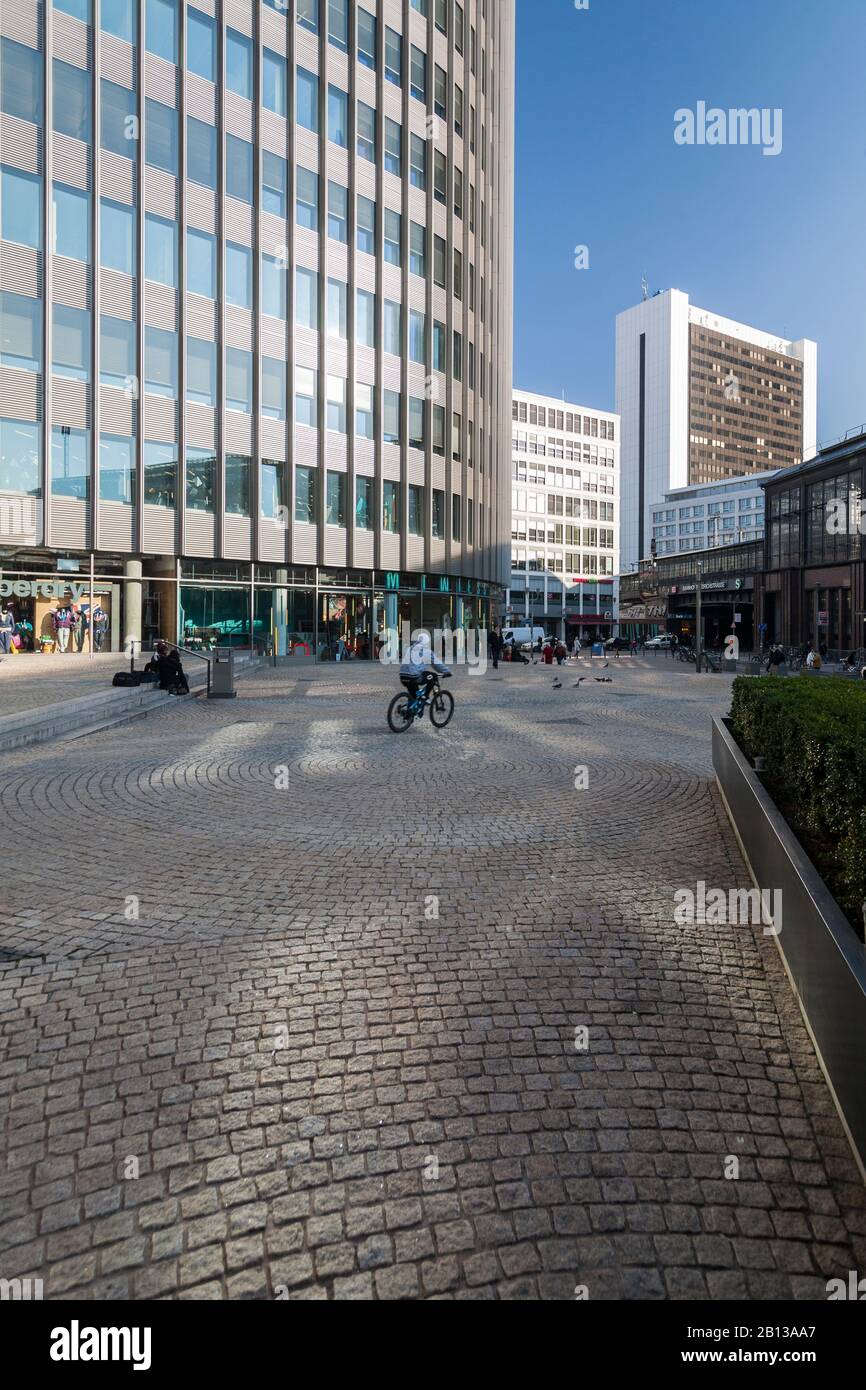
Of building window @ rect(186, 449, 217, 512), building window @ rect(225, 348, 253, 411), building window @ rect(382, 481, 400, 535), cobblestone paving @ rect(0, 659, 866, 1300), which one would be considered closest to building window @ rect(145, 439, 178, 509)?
building window @ rect(186, 449, 217, 512)

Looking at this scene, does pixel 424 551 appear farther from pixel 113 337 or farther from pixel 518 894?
pixel 518 894

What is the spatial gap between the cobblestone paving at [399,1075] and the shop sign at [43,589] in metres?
26.6

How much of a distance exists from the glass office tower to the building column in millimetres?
86

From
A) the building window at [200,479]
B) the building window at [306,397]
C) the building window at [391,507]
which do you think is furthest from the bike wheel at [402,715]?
the building window at [391,507]

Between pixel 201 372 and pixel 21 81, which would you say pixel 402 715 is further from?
pixel 21 81

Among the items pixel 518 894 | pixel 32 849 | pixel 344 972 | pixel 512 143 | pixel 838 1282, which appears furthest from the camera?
pixel 512 143

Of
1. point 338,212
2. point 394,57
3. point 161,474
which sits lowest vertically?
point 161,474

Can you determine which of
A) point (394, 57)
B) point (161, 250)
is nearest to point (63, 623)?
point (161, 250)

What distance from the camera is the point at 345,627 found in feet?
137

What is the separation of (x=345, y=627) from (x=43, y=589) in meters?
14.8

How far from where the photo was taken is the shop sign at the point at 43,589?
30.3 meters

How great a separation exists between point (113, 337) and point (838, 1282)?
117 feet

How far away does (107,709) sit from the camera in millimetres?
15961
